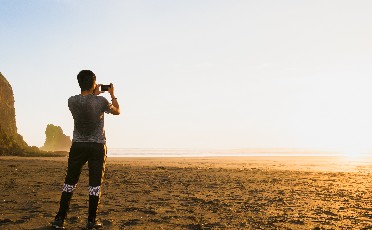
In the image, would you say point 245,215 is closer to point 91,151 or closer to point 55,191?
point 91,151

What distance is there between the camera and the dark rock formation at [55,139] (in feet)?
433

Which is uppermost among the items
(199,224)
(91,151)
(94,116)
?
(94,116)

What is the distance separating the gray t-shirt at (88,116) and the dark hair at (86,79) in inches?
6.8

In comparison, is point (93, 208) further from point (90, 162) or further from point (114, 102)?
point (114, 102)

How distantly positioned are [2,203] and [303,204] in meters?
6.71

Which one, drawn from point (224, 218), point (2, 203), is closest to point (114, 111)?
point (224, 218)

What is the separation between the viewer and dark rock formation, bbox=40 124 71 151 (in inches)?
5194

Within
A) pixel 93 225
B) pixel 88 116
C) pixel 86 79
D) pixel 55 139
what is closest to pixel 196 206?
pixel 93 225

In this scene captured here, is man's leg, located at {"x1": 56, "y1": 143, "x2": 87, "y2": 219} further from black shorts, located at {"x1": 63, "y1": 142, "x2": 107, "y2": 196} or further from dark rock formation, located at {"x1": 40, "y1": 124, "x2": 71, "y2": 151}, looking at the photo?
dark rock formation, located at {"x1": 40, "y1": 124, "x2": 71, "y2": 151}

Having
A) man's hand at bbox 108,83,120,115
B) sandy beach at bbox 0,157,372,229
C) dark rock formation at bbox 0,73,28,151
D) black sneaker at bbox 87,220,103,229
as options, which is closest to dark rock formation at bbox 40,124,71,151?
dark rock formation at bbox 0,73,28,151

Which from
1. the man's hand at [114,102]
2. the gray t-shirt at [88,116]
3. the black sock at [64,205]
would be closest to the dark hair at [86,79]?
the gray t-shirt at [88,116]

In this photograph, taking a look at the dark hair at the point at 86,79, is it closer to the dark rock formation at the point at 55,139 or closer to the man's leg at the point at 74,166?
the man's leg at the point at 74,166

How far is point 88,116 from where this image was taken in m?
5.54

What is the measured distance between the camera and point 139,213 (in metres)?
6.83
